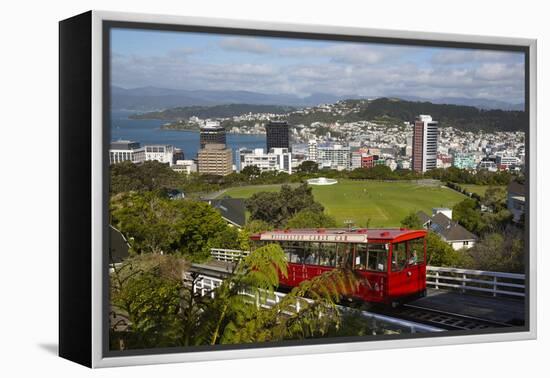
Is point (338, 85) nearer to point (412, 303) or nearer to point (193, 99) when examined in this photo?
point (193, 99)

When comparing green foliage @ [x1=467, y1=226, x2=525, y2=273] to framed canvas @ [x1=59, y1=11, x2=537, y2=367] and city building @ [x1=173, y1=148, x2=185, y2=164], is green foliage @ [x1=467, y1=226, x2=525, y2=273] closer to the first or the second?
framed canvas @ [x1=59, y1=11, x2=537, y2=367]

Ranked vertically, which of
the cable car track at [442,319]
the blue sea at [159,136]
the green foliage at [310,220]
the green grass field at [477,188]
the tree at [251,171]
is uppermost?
the blue sea at [159,136]

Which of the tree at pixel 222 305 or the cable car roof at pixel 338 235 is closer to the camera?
the tree at pixel 222 305

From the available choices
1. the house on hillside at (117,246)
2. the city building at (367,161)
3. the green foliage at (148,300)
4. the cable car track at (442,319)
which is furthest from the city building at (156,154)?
the cable car track at (442,319)

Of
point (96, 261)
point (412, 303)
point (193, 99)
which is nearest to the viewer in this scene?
point (96, 261)

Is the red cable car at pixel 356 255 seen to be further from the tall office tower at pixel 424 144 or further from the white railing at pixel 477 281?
the tall office tower at pixel 424 144

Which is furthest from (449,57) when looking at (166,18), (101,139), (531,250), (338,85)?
(101,139)

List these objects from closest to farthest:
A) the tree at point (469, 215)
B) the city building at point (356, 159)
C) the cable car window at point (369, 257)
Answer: the cable car window at point (369, 257), the city building at point (356, 159), the tree at point (469, 215)
